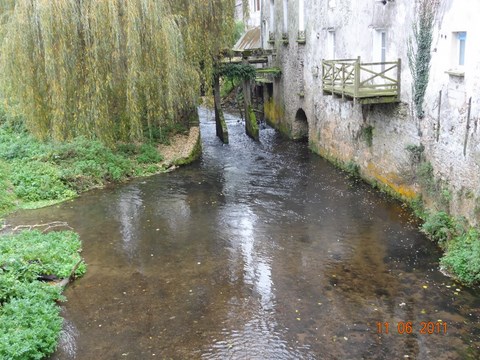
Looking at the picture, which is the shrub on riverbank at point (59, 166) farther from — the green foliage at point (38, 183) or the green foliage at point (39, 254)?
the green foliage at point (39, 254)

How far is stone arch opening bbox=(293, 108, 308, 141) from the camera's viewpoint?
22.5 m

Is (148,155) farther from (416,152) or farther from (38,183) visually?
(416,152)

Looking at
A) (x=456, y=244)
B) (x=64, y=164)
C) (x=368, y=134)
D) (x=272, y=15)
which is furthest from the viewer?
(x=272, y=15)

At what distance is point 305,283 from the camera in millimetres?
9148

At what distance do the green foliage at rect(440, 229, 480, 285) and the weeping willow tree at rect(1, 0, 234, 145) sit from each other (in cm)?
1004

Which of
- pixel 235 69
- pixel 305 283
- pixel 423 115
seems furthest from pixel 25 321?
pixel 235 69

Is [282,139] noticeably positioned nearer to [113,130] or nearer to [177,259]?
[113,130]

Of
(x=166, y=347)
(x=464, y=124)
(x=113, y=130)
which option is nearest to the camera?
(x=166, y=347)

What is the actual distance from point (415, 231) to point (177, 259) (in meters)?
5.43

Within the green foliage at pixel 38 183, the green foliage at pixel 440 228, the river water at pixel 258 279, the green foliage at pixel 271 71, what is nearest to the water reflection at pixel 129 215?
the river water at pixel 258 279

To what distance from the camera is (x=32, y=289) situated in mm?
8305

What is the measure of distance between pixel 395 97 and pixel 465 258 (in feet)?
17.6
